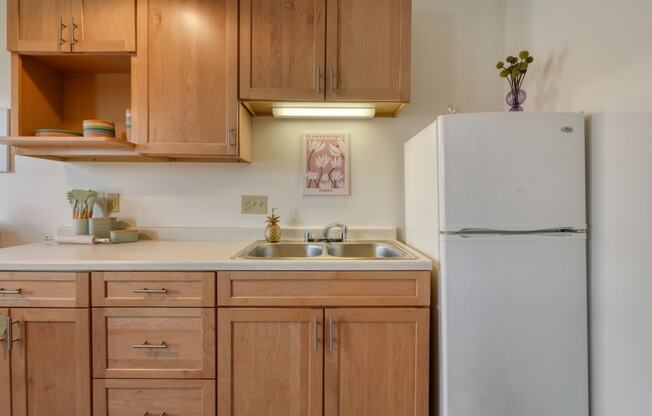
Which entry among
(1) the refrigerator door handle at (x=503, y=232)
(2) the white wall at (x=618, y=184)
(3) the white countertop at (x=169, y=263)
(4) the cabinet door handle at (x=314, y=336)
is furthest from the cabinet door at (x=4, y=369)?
(2) the white wall at (x=618, y=184)

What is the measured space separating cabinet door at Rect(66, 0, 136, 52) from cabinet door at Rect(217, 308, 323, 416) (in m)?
1.34

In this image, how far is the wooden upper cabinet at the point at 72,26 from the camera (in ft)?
4.75

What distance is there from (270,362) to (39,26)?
1882 mm

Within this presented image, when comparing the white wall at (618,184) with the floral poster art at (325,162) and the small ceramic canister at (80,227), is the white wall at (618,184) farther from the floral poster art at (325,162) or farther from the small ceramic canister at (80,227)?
the small ceramic canister at (80,227)

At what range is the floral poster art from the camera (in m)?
1.83

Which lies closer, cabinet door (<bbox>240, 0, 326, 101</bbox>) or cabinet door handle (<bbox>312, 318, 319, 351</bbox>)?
cabinet door handle (<bbox>312, 318, 319, 351</bbox>)

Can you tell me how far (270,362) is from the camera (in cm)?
122

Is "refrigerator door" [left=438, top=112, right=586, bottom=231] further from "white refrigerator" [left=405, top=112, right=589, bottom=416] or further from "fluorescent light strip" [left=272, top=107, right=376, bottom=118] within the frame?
"fluorescent light strip" [left=272, top=107, right=376, bottom=118]

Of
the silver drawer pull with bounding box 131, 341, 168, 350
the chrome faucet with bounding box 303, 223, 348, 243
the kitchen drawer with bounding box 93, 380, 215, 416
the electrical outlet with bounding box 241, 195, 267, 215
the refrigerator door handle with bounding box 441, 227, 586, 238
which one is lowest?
the kitchen drawer with bounding box 93, 380, 215, 416

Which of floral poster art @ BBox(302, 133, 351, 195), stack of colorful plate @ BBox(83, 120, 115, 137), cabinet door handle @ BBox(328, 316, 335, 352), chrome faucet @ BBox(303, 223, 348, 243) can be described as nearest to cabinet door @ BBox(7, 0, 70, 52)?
stack of colorful plate @ BBox(83, 120, 115, 137)

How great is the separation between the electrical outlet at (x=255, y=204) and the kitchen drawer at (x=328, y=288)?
67 cm

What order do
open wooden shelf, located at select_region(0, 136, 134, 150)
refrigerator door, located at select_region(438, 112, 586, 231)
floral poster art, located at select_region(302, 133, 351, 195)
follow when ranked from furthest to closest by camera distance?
1. floral poster art, located at select_region(302, 133, 351, 195)
2. open wooden shelf, located at select_region(0, 136, 134, 150)
3. refrigerator door, located at select_region(438, 112, 586, 231)

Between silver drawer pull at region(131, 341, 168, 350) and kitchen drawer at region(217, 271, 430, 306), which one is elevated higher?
kitchen drawer at region(217, 271, 430, 306)

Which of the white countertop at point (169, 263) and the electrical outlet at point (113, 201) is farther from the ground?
the electrical outlet at point (113, 201)
